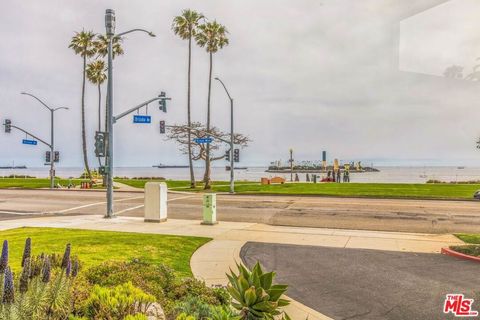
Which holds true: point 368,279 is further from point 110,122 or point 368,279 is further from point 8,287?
point 110,122

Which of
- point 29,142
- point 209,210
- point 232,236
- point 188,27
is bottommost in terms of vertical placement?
point 232,236

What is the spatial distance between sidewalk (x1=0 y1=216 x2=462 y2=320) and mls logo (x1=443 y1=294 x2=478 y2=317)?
3.88 m

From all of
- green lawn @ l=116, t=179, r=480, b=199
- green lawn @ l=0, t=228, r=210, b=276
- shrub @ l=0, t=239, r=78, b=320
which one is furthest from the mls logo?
green lawn @ l=116, t=179, r=480, b=199

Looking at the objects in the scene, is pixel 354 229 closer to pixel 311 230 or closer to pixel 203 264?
pixel 311 230

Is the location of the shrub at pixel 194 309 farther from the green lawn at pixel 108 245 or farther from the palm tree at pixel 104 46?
the palm tree at pixel 104 46

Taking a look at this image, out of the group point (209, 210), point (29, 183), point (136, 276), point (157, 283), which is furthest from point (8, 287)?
point (29, 183)

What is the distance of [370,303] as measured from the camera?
22.8ft

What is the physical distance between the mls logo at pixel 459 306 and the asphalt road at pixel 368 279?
0.38 feet

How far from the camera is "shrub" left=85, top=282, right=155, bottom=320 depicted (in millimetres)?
3914

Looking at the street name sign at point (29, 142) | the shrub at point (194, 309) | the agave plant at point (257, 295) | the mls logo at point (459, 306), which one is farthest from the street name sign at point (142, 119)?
the street name sign at point (29, 142)

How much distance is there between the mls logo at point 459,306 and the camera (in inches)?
250

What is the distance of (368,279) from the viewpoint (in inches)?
334

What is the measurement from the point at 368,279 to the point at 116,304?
5.97m

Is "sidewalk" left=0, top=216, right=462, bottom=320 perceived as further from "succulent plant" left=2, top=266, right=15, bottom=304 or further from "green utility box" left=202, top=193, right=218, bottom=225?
"succulent plant" left=2, top=266, right=15, bottom=304
